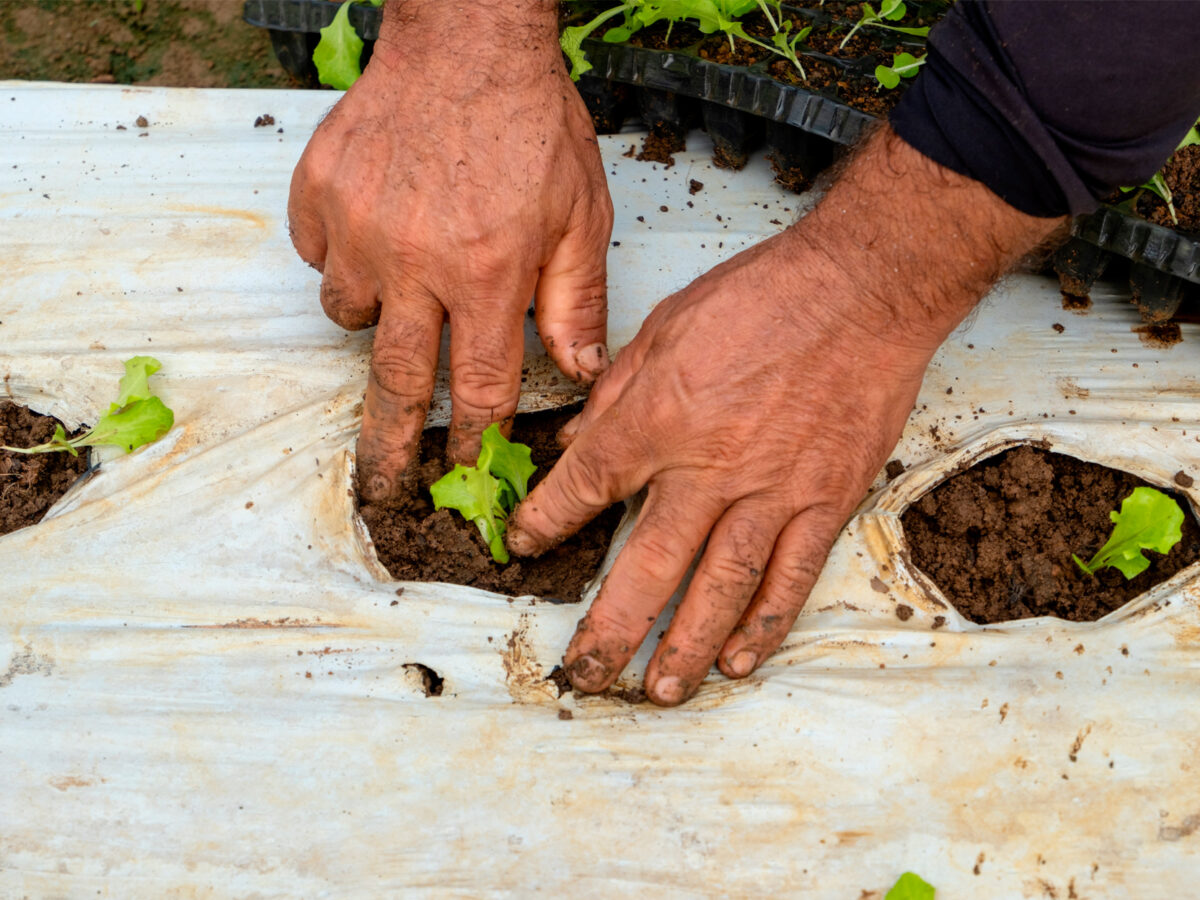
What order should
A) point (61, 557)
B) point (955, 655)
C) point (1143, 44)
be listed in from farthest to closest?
point (61, 557) < point (955, 655) < point (1143, 44)

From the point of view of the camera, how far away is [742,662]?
1364 millimetres

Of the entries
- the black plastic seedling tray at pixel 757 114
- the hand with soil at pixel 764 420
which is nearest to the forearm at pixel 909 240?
the hand with soil at pixel 764 420

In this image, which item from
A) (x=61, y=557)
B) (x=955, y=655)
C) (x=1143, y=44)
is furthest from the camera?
(x=61, y=557)

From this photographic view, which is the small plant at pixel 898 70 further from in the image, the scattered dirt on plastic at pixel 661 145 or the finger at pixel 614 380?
the finger at pixel 614 380

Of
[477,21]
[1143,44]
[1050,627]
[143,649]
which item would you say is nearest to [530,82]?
[477,21]

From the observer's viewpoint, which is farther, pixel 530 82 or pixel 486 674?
pixel 530 82

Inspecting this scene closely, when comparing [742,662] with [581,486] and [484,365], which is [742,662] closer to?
[581,486]

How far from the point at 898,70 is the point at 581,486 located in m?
1.05

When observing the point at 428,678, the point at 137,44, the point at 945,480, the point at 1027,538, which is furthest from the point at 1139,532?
the point at 137,44

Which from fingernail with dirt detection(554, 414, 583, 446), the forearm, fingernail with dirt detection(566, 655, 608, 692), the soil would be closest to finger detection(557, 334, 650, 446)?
fingernail with dirt detection(554, 414, 583, 446)

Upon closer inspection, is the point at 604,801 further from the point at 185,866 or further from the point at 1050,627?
the point at 1050,627

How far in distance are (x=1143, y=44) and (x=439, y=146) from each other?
96 centimetres

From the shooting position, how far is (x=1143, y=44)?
112 cm

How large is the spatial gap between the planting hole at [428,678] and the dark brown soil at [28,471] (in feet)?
2.37
